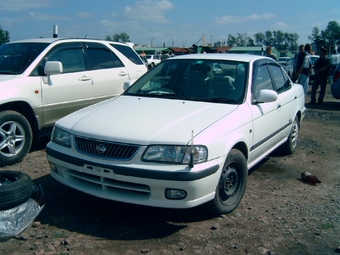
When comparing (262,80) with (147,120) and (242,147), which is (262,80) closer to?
(242,147)

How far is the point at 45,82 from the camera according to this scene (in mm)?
5570

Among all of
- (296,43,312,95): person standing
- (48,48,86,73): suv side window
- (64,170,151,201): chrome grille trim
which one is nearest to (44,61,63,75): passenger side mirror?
(48,48,86,73): suv side window

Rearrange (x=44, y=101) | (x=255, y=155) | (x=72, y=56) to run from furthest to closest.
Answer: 1. (x=72, y=56)
2. (x=44, y=101)
3. (x=255, y=155)

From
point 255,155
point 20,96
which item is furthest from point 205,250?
point 20,96

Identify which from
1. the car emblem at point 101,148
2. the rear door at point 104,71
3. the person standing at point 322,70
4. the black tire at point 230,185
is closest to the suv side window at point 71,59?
the rear door at point 104,71

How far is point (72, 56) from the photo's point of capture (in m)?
6.22

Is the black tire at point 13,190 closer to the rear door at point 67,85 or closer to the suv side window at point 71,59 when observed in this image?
the rear door at point 67,85

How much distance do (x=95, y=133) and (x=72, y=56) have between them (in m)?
3.14

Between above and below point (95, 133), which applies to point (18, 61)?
above

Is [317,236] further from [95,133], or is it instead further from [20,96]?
[20,96]

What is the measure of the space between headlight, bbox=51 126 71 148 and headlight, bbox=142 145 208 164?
91cm

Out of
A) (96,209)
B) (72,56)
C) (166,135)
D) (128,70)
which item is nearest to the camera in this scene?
(166,135)

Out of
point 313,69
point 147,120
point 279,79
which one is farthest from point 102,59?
point 313,69

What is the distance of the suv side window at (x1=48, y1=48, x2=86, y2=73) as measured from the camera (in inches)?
235
